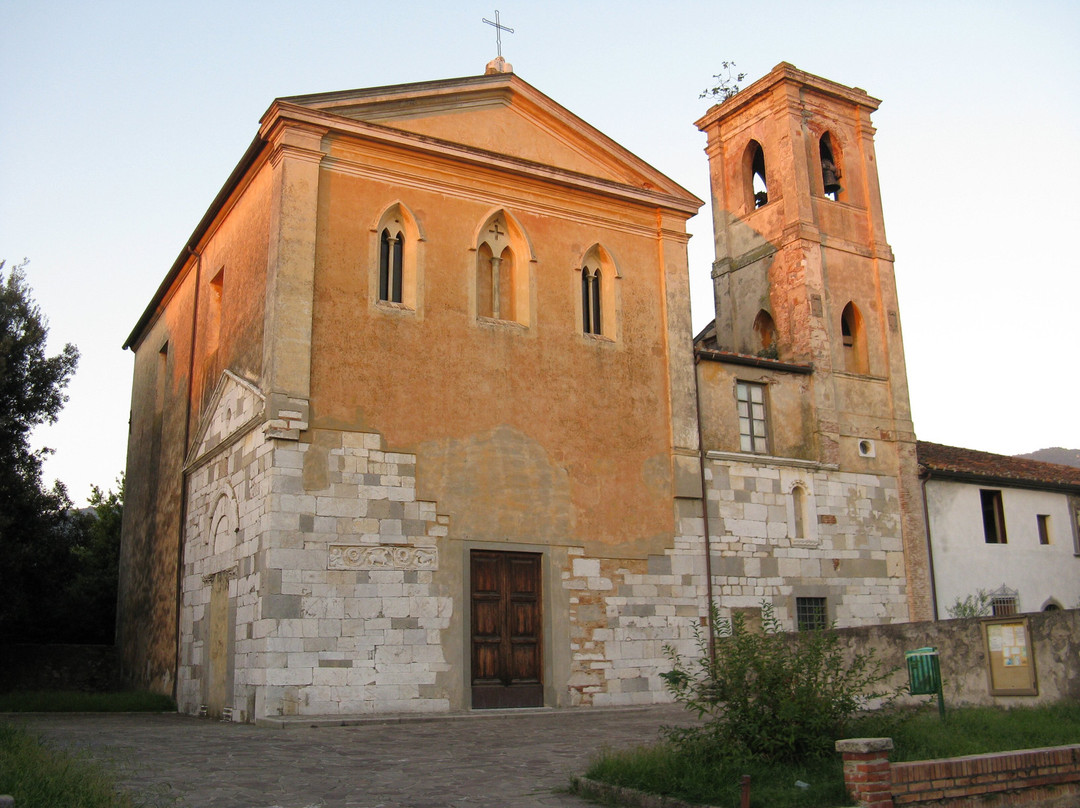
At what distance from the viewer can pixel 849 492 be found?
2075 cm

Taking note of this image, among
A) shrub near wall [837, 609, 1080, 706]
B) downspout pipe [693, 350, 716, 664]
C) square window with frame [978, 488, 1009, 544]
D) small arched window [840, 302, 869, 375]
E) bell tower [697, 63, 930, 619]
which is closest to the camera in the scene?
shrub near wall [837, 609, 1080, 706]

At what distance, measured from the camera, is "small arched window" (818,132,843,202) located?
23594 millimetres

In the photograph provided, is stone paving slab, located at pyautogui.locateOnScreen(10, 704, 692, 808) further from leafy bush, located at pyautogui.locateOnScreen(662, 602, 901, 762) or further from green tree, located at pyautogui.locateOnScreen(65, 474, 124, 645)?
green tree, located at pyautogui.locateOnScreen(65, 474, 124, 645)

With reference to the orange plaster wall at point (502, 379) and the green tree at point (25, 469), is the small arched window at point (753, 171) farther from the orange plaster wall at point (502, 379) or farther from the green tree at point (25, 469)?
the green tree at point (25, 469)

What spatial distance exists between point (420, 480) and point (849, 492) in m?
9.45


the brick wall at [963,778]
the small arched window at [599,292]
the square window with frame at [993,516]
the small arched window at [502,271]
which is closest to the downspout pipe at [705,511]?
the small arched window at [599,292]

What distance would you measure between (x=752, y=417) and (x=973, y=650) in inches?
350

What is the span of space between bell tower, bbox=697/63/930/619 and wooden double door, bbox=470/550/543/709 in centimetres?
718

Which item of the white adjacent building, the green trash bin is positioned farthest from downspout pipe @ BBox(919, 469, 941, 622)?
the green trash bin

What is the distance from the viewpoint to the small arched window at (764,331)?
23.0 m

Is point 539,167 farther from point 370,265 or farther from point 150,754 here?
point 150,754

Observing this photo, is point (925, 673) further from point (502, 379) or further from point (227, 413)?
point (227, 413)

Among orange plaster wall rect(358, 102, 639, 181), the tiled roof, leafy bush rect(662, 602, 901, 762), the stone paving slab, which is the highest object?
orange plaster wall rect(358, 102, 639, 181)

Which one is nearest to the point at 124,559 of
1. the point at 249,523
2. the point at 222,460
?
the point at 222,460
